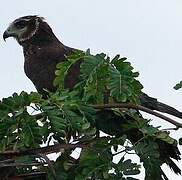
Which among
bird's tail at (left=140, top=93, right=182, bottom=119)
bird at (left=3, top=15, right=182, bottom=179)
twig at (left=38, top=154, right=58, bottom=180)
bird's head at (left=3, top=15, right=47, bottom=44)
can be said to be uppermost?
bird's head at (left=3, top=15, right=47, bottom=44)

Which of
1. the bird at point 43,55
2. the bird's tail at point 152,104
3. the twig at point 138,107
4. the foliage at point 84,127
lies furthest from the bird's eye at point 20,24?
the twig at point 138,107

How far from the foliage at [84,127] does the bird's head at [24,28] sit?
454cm

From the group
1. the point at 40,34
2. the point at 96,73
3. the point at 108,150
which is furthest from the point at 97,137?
the point at 40,34

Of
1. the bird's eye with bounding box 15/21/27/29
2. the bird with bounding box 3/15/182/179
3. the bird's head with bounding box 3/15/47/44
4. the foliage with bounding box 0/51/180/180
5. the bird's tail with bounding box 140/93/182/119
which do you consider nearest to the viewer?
the foliage with bounding box 0/51/180/180

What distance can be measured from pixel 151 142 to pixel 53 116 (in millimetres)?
696

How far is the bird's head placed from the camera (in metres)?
8.36

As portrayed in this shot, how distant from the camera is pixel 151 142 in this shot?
149 inches

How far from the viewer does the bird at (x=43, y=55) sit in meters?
5.58

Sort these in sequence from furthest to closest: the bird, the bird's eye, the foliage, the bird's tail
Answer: the bird's eye < the bird < the bird's tail < the foliage

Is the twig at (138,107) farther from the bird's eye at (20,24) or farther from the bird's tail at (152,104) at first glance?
the bird's eye at (20,24)

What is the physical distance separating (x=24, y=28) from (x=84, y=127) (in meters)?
5.12

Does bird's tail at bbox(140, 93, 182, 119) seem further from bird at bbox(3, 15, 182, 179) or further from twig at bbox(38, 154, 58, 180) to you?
twig at bbox(38, 154, 58, 180)

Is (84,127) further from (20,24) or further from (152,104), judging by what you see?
(20,24)

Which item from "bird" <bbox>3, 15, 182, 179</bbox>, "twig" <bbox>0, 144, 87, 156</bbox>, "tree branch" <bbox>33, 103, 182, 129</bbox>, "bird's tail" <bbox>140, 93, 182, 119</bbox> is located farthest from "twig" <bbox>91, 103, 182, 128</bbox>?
"bird" <bbox>3, 15, 182, 179</bbox>
